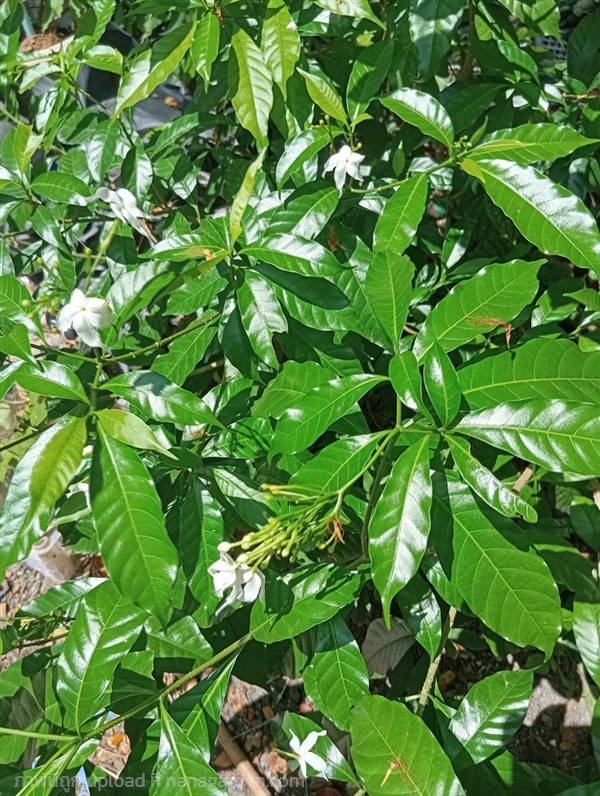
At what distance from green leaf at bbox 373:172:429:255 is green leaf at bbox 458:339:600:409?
29cm

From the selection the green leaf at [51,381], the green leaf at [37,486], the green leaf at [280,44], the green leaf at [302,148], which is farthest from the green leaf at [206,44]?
the green leaf at [37,486]

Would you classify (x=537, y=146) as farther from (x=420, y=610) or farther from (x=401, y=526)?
(x=420, y=610)

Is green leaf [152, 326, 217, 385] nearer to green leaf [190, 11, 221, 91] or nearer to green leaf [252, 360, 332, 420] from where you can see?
green leaf [252, 360, 332, 420]

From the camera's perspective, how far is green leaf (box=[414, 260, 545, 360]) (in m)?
1.04

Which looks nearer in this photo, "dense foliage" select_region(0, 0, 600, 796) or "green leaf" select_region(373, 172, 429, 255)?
"dense foliage" select_region(0, 0, 600, 796)

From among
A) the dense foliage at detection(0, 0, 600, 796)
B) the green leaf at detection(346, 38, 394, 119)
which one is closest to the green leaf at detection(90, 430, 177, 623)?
the dense foliage at detection(0, 0, 600, 796)

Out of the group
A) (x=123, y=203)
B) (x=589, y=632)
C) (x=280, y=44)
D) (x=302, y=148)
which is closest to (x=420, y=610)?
(x=589, y=632)

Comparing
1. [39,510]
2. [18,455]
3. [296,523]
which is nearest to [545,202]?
[296,523]

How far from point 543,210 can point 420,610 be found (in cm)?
87

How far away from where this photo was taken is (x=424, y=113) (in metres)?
1.25

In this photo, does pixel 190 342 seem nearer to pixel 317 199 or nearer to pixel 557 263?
pixel 317 199

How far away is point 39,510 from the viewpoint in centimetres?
88

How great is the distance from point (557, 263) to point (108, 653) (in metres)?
1.63

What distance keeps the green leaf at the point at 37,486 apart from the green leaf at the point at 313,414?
33 centimetres
